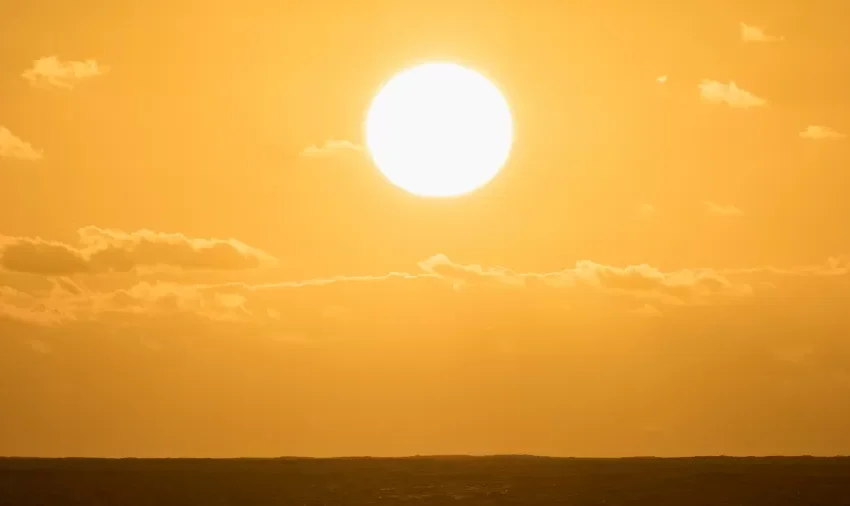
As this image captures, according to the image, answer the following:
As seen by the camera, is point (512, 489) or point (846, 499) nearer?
point (846, 499)

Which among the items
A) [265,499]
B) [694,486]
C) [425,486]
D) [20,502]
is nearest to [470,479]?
[425,486]

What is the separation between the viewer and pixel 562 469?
16250 centimetres

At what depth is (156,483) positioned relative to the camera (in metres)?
130

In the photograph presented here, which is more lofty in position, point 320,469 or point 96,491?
point 320,469

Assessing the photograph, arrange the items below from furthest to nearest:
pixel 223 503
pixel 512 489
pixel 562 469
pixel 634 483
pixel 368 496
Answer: pixel 562 469 < pixel 634 483 < pixel 512 489 < pixel 368 496 < pixel 223 503

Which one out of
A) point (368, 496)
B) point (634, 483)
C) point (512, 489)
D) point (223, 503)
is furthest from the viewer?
point (634, 483)

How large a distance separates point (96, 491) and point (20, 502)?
13.7 meters

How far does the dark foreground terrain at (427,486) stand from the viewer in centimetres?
10512

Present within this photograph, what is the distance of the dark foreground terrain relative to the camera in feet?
345

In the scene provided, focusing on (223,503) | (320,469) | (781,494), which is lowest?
(223,503)

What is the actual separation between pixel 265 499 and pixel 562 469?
67276mm

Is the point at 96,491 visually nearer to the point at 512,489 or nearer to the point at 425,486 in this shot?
the point at 425,486

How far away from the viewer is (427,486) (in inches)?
4806

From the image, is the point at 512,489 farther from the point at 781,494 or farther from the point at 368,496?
the point at 781,494
